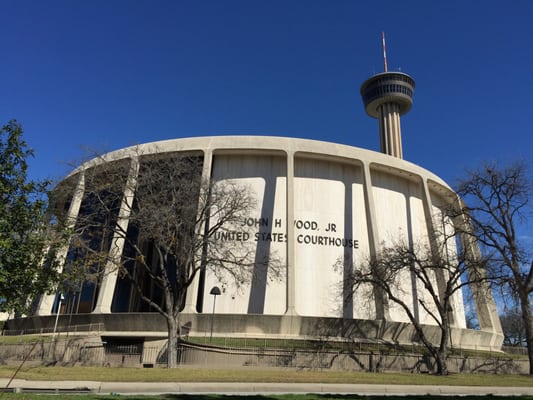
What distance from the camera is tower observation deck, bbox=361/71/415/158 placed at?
64062 millimetres

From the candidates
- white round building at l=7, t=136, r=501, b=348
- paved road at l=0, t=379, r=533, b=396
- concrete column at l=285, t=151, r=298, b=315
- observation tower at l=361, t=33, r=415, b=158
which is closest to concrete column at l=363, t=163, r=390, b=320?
white round building at l=7, t=136, r=501, b=348

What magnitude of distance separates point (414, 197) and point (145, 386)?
1458 inches

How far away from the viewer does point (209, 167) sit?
36.1 meters

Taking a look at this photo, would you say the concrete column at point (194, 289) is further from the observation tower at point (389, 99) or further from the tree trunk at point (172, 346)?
the observation tower at point (389, 99)

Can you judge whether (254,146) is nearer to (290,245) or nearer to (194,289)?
(290,245)

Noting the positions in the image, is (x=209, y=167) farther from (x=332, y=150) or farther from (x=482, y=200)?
(x=482, y=200)

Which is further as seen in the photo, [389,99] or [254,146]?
[389,99]

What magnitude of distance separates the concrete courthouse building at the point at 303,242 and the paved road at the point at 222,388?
15698mm

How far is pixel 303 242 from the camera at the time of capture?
118ft

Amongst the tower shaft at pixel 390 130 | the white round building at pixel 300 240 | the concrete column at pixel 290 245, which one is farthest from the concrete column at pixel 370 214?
the tower shaft at pixel 390 130

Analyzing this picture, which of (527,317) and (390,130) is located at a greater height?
(390,130)

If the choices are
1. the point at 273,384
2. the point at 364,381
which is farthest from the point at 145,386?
the point at 364,381

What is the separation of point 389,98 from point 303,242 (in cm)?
3779

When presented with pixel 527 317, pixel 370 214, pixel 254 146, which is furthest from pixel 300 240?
pixel 527 317
